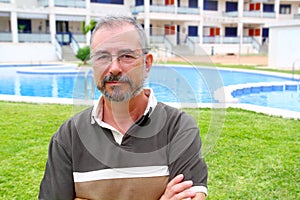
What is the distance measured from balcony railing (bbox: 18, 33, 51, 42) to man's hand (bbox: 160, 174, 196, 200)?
2222cm

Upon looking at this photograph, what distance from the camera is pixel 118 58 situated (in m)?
1.53

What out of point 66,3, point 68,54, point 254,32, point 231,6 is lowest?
point 68,54

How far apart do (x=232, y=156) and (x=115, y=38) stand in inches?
110

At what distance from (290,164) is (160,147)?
2.56 meters

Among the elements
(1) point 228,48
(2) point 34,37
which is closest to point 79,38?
(2) point 34,37

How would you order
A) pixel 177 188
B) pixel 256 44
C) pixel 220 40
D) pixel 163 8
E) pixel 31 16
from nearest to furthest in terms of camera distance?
1. pixel 177 188
2. pixel 31 16
3. pixel 163 8
4. pixel 220 40
5. pixel 256 44

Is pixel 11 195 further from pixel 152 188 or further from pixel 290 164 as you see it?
pixel 290 164

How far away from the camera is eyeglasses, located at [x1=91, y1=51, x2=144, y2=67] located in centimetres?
153

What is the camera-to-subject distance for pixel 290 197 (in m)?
3.04

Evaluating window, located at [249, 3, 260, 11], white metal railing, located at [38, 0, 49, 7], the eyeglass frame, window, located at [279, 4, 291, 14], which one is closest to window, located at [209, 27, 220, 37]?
window, located at [249, 3, 260, 11]

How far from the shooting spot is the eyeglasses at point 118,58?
1.53 m

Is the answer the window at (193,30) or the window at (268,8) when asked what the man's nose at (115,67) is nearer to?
the window at (193,30)

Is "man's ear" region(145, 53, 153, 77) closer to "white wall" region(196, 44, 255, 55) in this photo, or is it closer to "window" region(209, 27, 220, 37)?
"white wall" region(196, 44, 255, 55)

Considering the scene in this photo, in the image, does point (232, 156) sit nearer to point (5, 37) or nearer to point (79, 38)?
point (5, 37)
